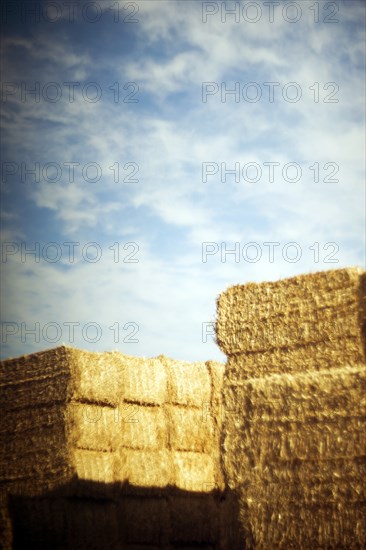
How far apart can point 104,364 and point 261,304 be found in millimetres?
3055

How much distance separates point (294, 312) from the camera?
6.66 meters

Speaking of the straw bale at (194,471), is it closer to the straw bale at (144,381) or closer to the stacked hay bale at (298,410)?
the straw bale at (144,381)

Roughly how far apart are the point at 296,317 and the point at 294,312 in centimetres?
6

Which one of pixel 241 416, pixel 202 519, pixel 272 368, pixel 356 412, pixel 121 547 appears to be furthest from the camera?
pixel 202 519

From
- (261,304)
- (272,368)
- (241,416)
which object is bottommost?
(241,416)

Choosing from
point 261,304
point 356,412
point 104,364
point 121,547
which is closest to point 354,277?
point 261,304

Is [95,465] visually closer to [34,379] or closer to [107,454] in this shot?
[107,454]

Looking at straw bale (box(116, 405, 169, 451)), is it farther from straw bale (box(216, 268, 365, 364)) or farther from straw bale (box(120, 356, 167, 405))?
straw bale (box(216, 268, 365, 364))

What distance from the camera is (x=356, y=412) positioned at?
18.1ft

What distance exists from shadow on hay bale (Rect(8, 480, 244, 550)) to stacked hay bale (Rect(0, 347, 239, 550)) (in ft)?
0.04

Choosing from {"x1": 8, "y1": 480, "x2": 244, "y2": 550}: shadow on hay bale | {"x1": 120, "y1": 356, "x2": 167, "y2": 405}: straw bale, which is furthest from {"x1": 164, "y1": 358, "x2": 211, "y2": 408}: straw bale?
{"x1": 8, "y1": 480, "x2": 244, "y2": 550}: shadow on hay bale

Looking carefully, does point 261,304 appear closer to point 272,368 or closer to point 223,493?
point 272,368

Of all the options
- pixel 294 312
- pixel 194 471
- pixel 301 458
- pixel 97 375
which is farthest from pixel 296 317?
pixel 194 471

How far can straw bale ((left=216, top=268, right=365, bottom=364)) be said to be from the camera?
633 centimetres
